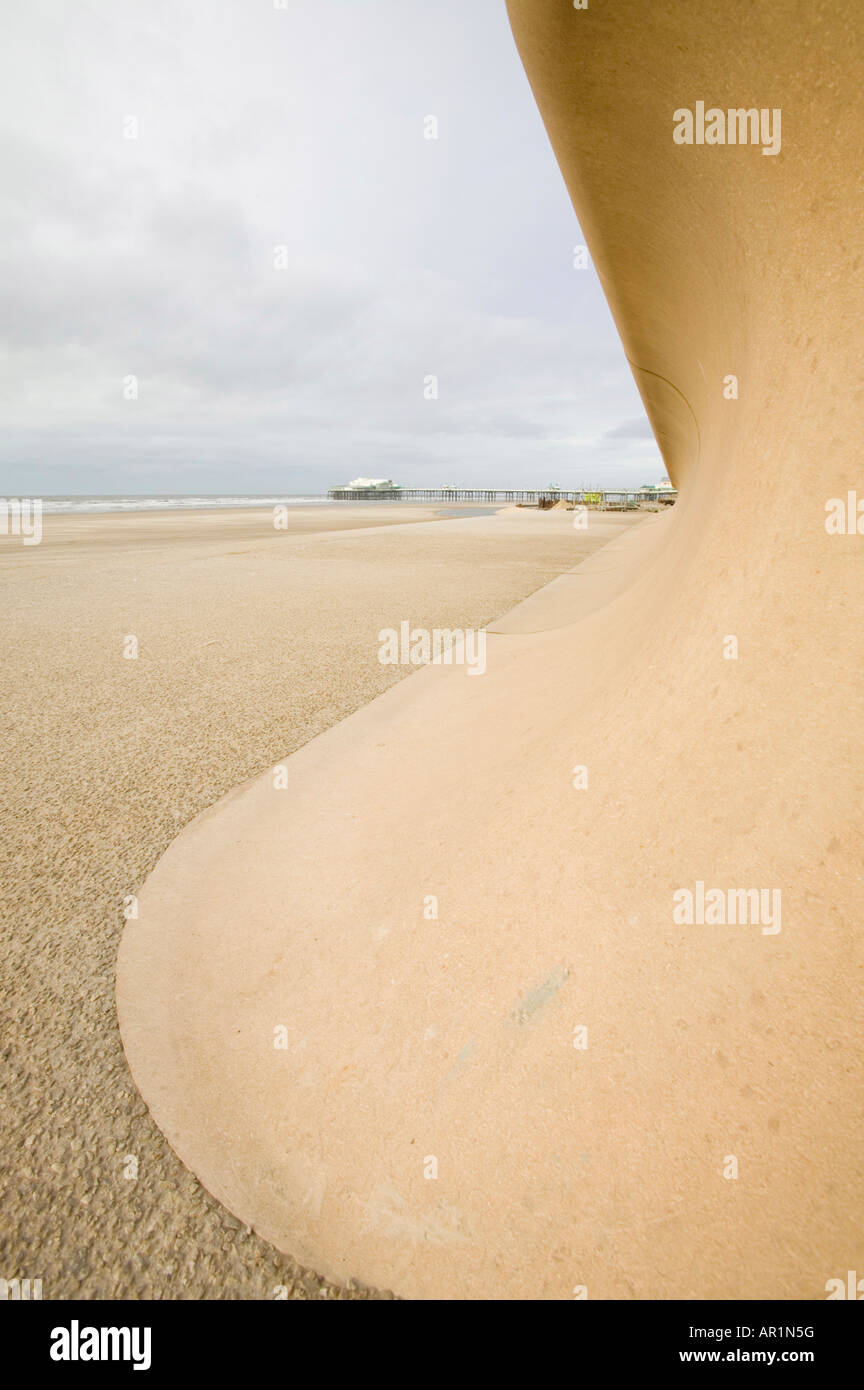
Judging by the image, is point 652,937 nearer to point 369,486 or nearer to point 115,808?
point 115,808

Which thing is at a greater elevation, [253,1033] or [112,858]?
[112,858]

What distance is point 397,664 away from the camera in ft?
18.3

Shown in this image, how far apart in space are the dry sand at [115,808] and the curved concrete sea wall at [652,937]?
0.39ft

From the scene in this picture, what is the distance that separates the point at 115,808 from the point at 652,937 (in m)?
2.71

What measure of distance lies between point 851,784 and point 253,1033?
70.0 inches

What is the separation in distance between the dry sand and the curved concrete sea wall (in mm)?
119

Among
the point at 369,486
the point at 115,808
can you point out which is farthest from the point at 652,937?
the point at 369,486

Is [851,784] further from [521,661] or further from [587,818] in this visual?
[521,661]

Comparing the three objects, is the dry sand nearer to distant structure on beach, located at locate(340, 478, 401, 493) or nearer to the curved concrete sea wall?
the curved concrete sea wall

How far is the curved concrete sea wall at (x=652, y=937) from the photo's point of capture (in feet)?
4.06

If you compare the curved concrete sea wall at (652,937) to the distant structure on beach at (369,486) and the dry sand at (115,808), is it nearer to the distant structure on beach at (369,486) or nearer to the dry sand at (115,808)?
the dry sand at (115,808)

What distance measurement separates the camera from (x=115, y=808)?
3.10 meters
